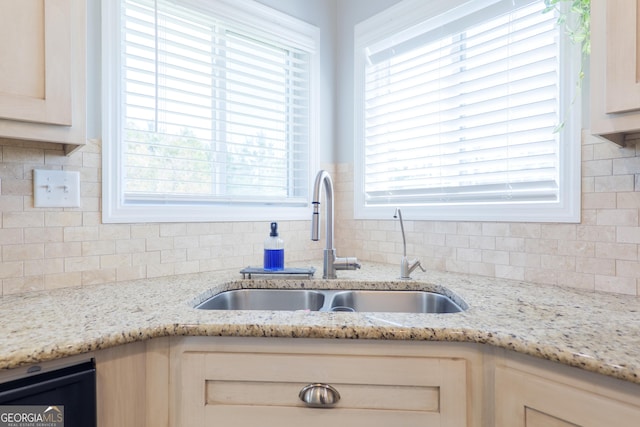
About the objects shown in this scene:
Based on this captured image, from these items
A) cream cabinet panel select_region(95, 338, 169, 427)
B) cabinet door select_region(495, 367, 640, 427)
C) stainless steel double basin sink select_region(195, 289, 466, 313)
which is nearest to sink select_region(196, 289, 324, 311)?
stainless steel double basin sink select_region(195, 289, 466, 313)

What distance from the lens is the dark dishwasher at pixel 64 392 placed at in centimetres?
80

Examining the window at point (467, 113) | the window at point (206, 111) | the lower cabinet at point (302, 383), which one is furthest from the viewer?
the window at point (206, 111)

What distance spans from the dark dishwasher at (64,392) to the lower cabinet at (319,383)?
0.64 feet

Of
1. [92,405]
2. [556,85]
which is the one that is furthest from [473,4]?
[92,405]

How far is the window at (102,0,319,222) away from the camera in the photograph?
1558 mm

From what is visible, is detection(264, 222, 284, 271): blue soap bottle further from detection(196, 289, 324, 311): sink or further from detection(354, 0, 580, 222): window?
detection(354, 0, 580, 222): window

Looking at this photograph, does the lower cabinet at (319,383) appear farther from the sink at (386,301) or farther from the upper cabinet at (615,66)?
the upper cabinet at (615,66)

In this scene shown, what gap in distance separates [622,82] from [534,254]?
2.27 feet

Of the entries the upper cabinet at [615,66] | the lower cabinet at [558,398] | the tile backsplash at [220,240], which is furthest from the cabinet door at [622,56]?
the lower cabinet at [558,398]

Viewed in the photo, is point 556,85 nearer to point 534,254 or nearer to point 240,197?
point 534,254

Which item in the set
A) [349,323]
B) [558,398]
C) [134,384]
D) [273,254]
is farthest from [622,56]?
[134,384]

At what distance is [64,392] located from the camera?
87 centimetres

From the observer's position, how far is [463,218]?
1690 mm

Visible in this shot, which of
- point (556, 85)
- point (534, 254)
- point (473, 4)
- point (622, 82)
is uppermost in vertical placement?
point (473, 4)
